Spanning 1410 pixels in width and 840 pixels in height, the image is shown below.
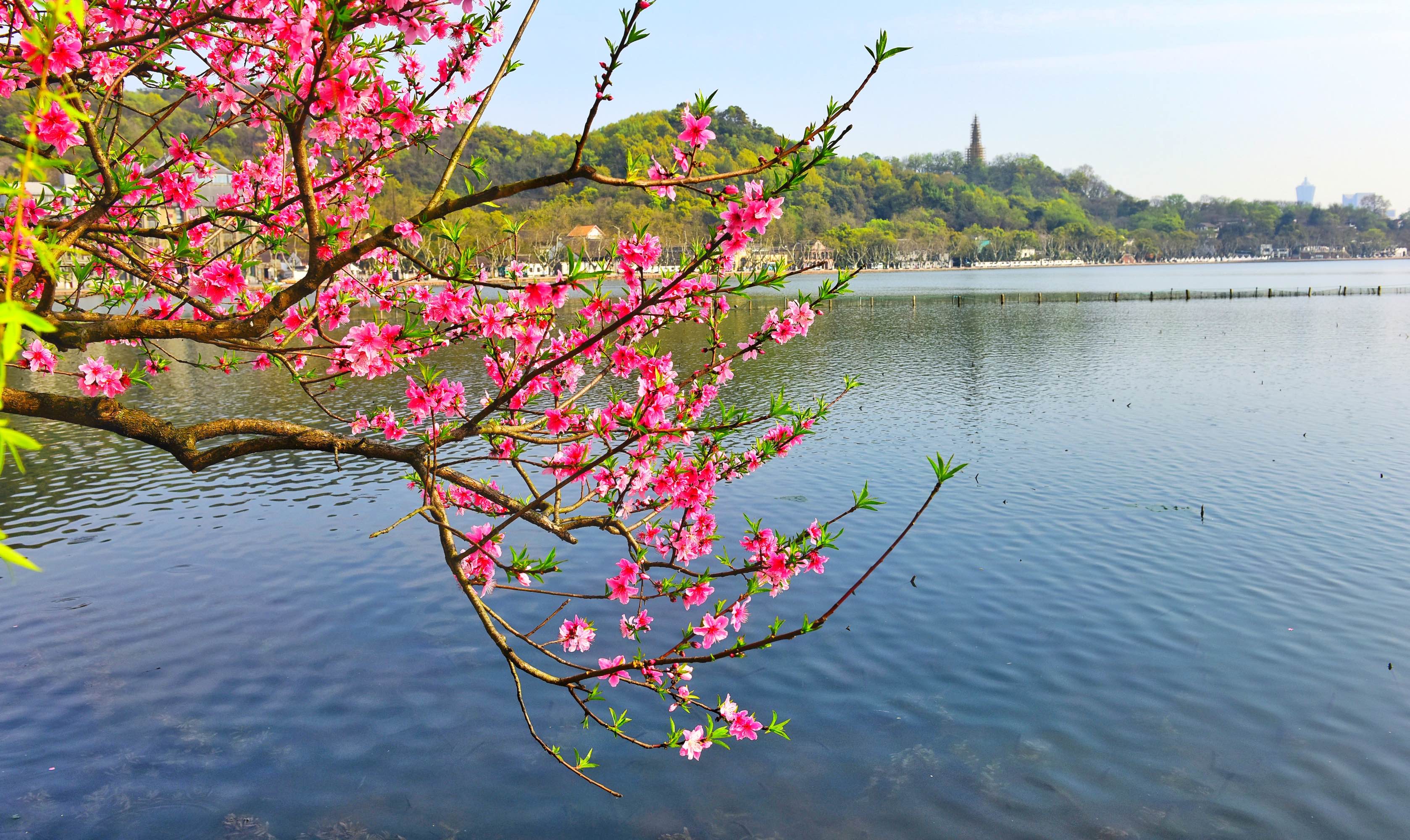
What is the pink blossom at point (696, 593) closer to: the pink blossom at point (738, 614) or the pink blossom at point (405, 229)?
the pink blossom at point (738, 614)

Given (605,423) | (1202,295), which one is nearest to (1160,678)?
(605,423)

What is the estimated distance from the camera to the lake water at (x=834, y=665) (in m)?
8.66

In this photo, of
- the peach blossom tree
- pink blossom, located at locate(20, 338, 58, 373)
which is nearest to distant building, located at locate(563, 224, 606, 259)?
the peach blossom tree

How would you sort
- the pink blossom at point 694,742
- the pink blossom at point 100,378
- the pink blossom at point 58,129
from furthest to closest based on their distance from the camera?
the pink blossom at point 100,378, the pink blossom at point 694,742, the pink blossom at point 58,129

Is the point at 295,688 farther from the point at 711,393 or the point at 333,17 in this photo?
the point at 333,17

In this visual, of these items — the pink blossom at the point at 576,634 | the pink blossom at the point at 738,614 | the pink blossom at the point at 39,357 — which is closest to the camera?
the pink blossom at the point at 39,357

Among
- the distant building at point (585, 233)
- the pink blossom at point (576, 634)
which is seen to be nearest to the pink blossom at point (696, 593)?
the pink blossom at point (576, 634)

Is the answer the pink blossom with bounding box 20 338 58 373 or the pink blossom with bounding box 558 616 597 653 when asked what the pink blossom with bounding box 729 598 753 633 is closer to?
the pink blossom with bounding box 558 616 597 653

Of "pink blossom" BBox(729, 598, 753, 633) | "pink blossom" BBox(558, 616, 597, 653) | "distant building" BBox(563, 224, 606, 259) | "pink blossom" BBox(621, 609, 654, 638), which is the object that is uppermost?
"distant building" BBox(563, 224, 606, 259)

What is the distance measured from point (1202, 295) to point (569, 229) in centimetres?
9237

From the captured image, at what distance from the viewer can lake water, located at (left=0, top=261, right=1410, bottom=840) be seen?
28.4ft

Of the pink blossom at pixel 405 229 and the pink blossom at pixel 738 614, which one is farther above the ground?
the pink blossom at pixel 405 229

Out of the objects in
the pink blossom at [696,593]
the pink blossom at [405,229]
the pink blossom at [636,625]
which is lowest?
the pink blossom at [636,625]

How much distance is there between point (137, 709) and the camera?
34.5ft
